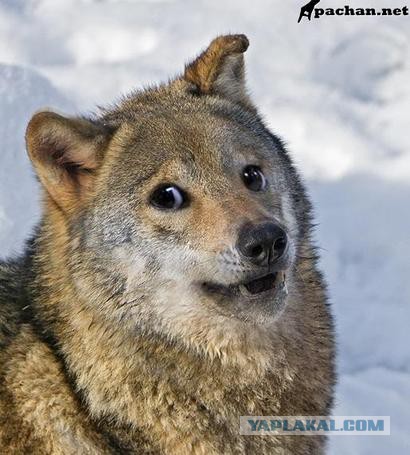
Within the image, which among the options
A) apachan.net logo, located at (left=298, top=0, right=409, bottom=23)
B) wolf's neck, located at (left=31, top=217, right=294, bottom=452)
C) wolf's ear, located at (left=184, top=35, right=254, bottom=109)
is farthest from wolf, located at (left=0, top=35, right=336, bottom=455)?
apachan.net logo, located at (left=298, top=0, right=409, bottom=23)

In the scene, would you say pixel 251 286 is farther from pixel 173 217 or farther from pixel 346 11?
pixel 346 11

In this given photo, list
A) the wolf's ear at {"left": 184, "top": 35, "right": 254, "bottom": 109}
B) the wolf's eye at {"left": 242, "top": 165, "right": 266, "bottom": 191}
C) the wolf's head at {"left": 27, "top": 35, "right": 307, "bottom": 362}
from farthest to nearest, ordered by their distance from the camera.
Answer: the wolf's ear at {"left": 184, "top": 35, "right": 254, "bottom": 109} < the wolf's eye at {"left": 242, "top": 165, "right": 266, "bottom": 191} < the wolf's head at {"left": 27, "top": 35, "right": 307, "bottom": 362}

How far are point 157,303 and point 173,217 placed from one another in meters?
0.49

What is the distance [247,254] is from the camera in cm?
480

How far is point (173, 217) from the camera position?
16.8 feet

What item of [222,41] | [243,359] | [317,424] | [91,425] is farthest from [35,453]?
[222,41]

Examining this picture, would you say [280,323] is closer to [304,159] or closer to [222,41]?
[222,41]

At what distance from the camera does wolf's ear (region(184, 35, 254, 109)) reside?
598 cm

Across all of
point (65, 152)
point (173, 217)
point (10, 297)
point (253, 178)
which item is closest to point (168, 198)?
point (173, 217)

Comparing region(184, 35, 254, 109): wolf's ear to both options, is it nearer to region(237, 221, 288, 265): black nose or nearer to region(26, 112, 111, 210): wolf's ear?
region(26, 112, 111, 210): wolf's ear

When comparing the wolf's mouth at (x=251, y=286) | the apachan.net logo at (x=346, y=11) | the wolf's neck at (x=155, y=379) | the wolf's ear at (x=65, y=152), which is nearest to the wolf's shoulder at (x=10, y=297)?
the wolf's neck at (x=155, y=379)

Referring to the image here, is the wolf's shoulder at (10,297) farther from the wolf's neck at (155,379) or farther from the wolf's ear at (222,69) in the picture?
the wolf's ear at (222,69)

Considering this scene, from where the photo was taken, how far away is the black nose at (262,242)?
4773 mm

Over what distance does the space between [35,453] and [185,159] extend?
74.0 inches
